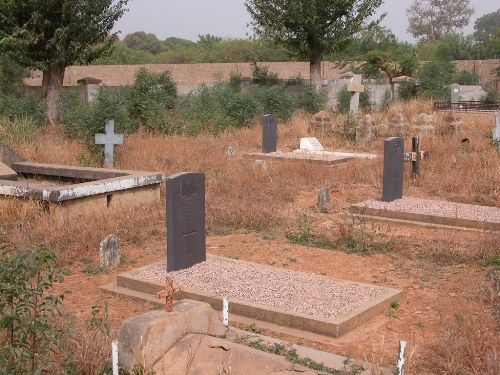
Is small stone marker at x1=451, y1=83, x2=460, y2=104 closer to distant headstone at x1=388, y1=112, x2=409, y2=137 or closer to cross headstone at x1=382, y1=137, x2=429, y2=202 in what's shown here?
distant headstone at x1=388, y1=112, x2=409, y2=137

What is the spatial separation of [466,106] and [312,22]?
6.18 m

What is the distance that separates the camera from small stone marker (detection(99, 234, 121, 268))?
7645mm

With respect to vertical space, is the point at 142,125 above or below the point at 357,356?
above

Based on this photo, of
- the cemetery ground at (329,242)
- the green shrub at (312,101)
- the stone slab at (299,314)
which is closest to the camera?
the cemetery ground at (329,242)

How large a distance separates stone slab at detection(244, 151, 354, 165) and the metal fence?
8.91m

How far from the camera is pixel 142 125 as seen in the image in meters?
19.8

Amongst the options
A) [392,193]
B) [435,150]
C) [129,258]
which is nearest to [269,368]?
[129,258]

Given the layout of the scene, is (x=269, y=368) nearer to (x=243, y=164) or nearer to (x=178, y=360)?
(x=178, y=360)

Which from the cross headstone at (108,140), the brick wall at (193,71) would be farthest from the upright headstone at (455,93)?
the cross headstone at (108,140)

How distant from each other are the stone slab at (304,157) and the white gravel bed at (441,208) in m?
4.36

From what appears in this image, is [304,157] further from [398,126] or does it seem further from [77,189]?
[77,189]

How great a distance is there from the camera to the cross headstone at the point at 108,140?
1369cm

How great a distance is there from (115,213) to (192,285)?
3.16m

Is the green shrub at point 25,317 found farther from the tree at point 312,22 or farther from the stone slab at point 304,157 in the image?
the tree at point 312,22
